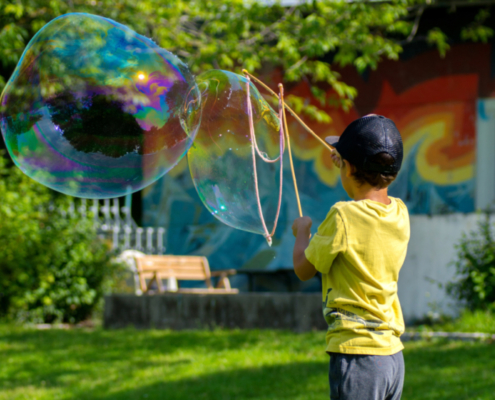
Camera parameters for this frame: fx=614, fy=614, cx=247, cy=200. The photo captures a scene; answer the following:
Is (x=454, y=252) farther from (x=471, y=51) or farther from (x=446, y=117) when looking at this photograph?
(x=471, y=51)


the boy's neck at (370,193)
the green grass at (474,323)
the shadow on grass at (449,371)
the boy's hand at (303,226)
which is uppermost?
the boy's neck at (370,193)

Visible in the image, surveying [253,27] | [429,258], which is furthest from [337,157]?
[253,27]

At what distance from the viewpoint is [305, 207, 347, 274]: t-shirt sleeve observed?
2.31m

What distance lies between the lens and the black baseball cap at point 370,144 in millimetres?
2400

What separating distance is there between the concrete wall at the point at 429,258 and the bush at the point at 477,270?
0.16 meters

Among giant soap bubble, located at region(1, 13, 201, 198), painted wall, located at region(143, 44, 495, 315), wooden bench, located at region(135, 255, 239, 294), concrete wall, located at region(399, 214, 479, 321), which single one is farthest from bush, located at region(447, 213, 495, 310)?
giant soap bubble, located at region(1, 13, 201, 198)

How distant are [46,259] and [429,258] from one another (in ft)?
16.7

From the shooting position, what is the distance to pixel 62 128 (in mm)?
3311

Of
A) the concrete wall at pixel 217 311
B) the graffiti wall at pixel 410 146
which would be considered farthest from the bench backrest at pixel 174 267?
the graffiti wall at pixel 410 146

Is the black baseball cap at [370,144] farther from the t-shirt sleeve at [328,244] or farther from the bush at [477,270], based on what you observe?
the bush at [477,270]

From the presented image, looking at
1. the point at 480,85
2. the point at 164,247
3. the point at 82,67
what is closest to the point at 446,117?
the point at 480,85

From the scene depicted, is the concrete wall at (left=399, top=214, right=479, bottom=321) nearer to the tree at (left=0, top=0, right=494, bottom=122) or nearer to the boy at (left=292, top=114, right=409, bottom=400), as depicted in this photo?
the tree at (left=0, top=0, right=494, bottom=122)

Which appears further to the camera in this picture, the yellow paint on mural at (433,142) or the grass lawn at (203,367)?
the yellow paint on mural at (433,142)

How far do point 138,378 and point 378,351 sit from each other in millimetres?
3361
